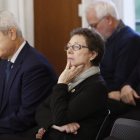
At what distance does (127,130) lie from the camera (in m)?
1.32

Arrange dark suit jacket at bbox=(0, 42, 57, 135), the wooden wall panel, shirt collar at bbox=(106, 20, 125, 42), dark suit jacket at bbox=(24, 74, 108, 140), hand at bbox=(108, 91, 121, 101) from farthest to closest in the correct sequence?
1. the wooden wall panel
2. shirt collar at bbox=(106, 20, 125, 42)
3. hand at bbox=(108, 91, 121, 101)
4. dark suit jacket at bbox=(0, 42, 57, 135)
5. dark suit jacket at bbox=(24, 74, 108, 140)

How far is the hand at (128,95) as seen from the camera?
211cm

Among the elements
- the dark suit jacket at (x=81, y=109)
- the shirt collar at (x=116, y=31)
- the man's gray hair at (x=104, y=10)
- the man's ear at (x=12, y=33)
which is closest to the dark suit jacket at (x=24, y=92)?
the man's ear at (x=12, y=33)

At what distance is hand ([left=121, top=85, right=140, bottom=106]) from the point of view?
211 centimetres

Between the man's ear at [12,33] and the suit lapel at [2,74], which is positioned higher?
the man's ear at [12,33]

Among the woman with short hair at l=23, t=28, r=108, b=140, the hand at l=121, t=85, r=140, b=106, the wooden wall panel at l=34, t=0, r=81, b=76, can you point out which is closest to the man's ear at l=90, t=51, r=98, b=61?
the woman with short hair at l=23, t=28, r=108, b=140

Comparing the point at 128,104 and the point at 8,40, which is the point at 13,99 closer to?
the point at 8,40

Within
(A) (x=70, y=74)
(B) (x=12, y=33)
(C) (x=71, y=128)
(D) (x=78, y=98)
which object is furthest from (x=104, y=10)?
(C) (x=71, y=128)

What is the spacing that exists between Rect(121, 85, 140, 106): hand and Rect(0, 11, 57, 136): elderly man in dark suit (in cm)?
62

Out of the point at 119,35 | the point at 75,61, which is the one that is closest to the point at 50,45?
the point at 119,35

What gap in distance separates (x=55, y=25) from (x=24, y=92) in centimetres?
160

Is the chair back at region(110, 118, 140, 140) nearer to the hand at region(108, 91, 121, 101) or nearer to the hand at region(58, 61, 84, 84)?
the hand at region(58, 61, 84, 84)

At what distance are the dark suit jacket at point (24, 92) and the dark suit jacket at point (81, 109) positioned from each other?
0.34m

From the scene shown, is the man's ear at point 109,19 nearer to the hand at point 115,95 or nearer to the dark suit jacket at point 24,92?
the hand at point 115,95
